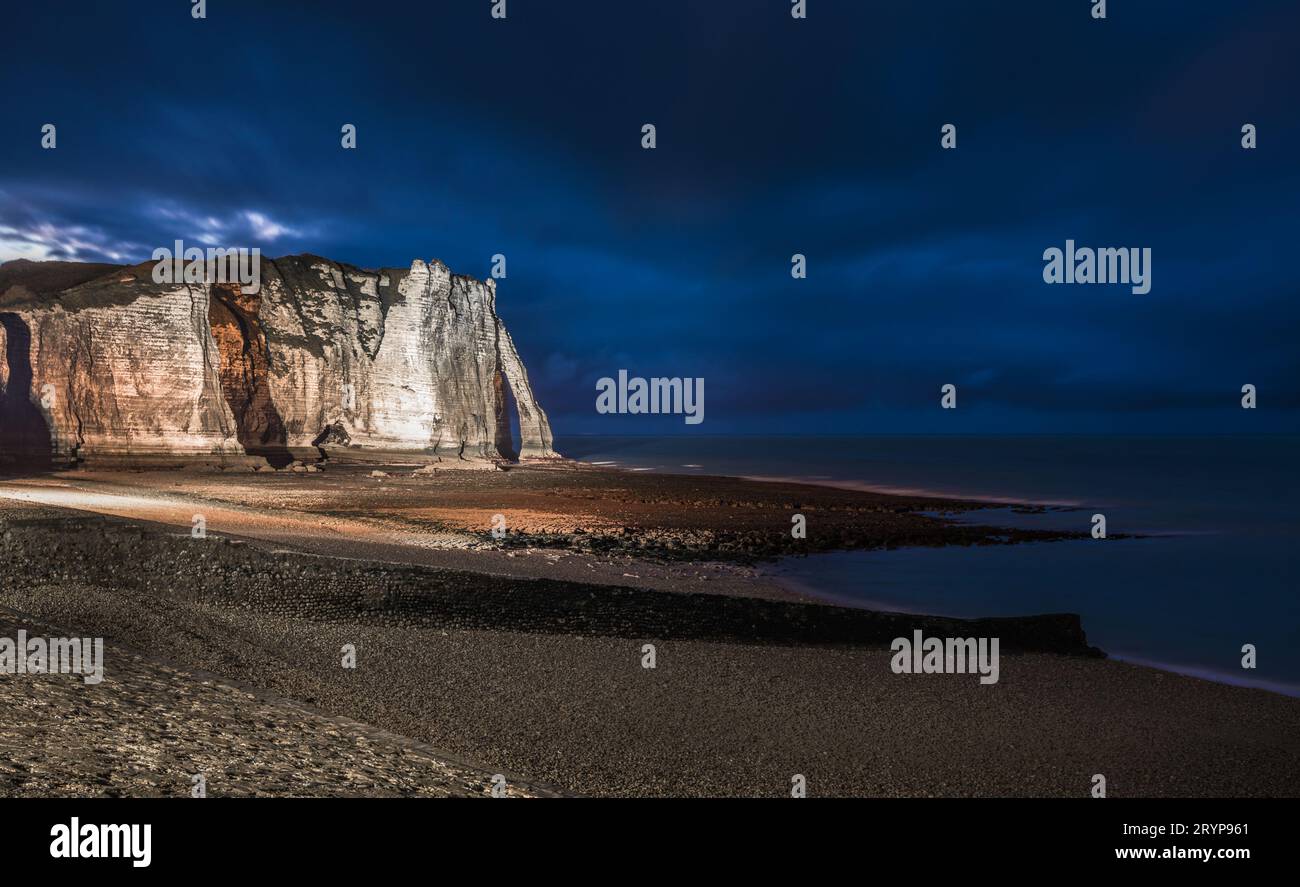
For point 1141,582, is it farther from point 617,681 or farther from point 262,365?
point 262,365

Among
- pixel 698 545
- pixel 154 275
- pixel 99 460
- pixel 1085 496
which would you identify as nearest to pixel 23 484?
pixel 99 460

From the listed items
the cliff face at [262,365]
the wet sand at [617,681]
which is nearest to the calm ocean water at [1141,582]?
the wet sand at [617,681]

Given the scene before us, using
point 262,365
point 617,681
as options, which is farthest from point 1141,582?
point 262,365

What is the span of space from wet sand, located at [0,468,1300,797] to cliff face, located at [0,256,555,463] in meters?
36.9

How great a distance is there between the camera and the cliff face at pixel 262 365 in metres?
46.5

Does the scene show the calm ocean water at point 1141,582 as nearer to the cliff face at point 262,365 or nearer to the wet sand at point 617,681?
the wet sand at point 617,681

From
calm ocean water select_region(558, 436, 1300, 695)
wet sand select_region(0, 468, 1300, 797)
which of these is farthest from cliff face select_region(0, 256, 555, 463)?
calm ocean water select_region(558, 436, 1300, 695)

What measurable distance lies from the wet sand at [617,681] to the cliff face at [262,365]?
3688cm

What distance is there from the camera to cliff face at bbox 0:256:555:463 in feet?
153

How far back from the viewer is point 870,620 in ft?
38.5

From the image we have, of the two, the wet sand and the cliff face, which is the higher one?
the cliff face

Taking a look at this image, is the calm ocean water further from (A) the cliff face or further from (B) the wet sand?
(A) the cliff face

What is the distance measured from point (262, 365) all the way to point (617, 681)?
5826 cm
